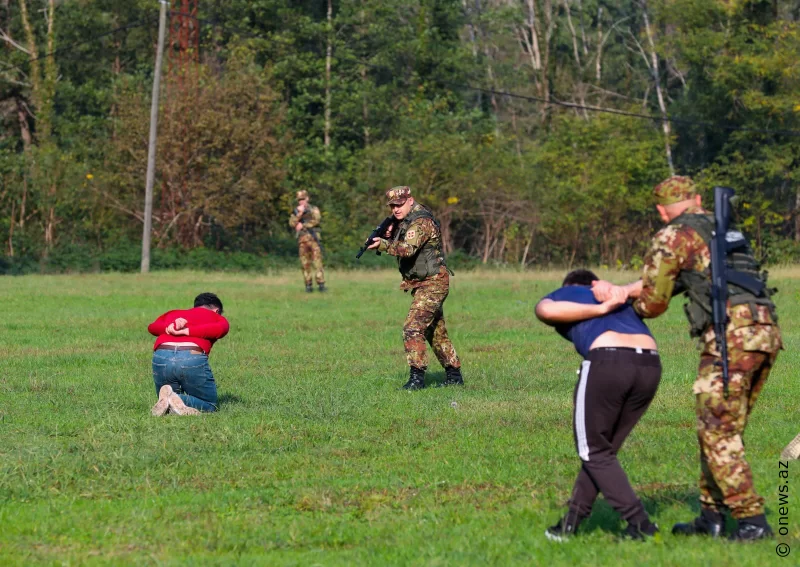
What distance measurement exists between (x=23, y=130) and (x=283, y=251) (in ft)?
49.1

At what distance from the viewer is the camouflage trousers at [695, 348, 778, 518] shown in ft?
20.9

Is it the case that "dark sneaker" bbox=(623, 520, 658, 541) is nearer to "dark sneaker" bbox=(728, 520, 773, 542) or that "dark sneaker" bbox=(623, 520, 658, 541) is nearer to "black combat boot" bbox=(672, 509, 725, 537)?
"black combat boot" bbox=(672, 509, 725, 537)

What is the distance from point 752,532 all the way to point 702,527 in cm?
30

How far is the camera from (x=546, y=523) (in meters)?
7.10

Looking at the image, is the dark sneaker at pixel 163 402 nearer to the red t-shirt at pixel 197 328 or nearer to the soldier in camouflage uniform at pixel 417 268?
the red t-shirt at pixel 197 328

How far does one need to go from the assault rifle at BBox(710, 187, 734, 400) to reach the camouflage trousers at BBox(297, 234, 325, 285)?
66.9 feet

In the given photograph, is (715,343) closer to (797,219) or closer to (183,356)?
(183,356)

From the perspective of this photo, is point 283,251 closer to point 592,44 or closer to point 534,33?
point 534,33

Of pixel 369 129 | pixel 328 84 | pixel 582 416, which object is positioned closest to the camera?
pixel 582 416

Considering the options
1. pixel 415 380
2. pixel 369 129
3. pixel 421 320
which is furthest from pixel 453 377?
pixel 369 129

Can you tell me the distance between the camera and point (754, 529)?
645 cm

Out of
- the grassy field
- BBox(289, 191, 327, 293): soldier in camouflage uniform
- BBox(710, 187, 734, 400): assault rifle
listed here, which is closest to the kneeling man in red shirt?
the grassy field

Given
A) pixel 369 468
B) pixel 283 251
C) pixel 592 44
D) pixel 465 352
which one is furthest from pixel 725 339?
pixel 592 44

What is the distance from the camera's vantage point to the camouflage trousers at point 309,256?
2659 cm
